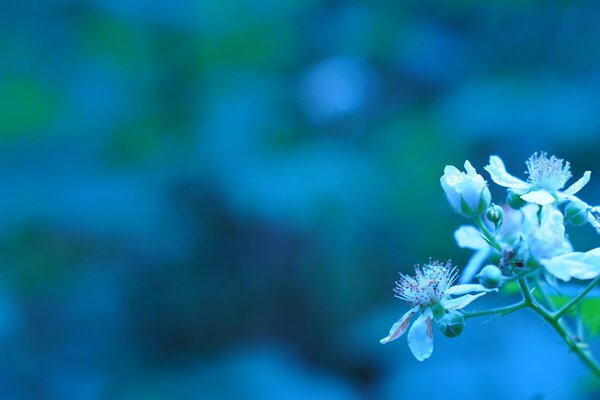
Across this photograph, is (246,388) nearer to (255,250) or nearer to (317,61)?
(255,250)

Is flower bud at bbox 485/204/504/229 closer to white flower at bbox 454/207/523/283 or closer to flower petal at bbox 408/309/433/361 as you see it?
white flower at bbox 454/207/523/283

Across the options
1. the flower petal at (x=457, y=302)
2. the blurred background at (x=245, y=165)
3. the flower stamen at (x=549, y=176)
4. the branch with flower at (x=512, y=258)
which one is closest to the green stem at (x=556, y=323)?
the branch with flower at (x=512, y=258)

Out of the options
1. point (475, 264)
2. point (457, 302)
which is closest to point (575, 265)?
point (457, 302)

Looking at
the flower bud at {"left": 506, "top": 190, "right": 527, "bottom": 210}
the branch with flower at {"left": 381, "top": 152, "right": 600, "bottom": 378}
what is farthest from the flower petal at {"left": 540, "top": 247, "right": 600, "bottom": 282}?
the flower bud at {"left": 506, "top": 190, "right": 527, "bottom": 210}

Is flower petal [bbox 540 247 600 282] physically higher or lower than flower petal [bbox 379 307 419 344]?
lower

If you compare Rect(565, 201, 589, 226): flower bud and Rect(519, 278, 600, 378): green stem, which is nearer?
Rect(519, 278, 600, 378): green stem

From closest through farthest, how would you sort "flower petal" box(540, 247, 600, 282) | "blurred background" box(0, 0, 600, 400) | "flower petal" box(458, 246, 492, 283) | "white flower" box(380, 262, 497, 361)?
"flower petal" box(540, 247, 600, 282) < "white flower" box(380, 262, 497, 361) < "flower petal" box(458, 246, 492, 283) < "blurred background" box(0, 0, 600, 400)

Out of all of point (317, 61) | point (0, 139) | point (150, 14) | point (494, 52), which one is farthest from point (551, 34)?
point (0, 139)

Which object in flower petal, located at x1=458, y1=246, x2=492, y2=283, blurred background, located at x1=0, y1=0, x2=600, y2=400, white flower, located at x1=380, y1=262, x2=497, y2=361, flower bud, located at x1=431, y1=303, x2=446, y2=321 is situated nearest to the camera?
white flower, located at x1=380, y1=262, x2=497, y2=361

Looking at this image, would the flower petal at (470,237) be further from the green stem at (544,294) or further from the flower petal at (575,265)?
the flower petal at (575,265)
